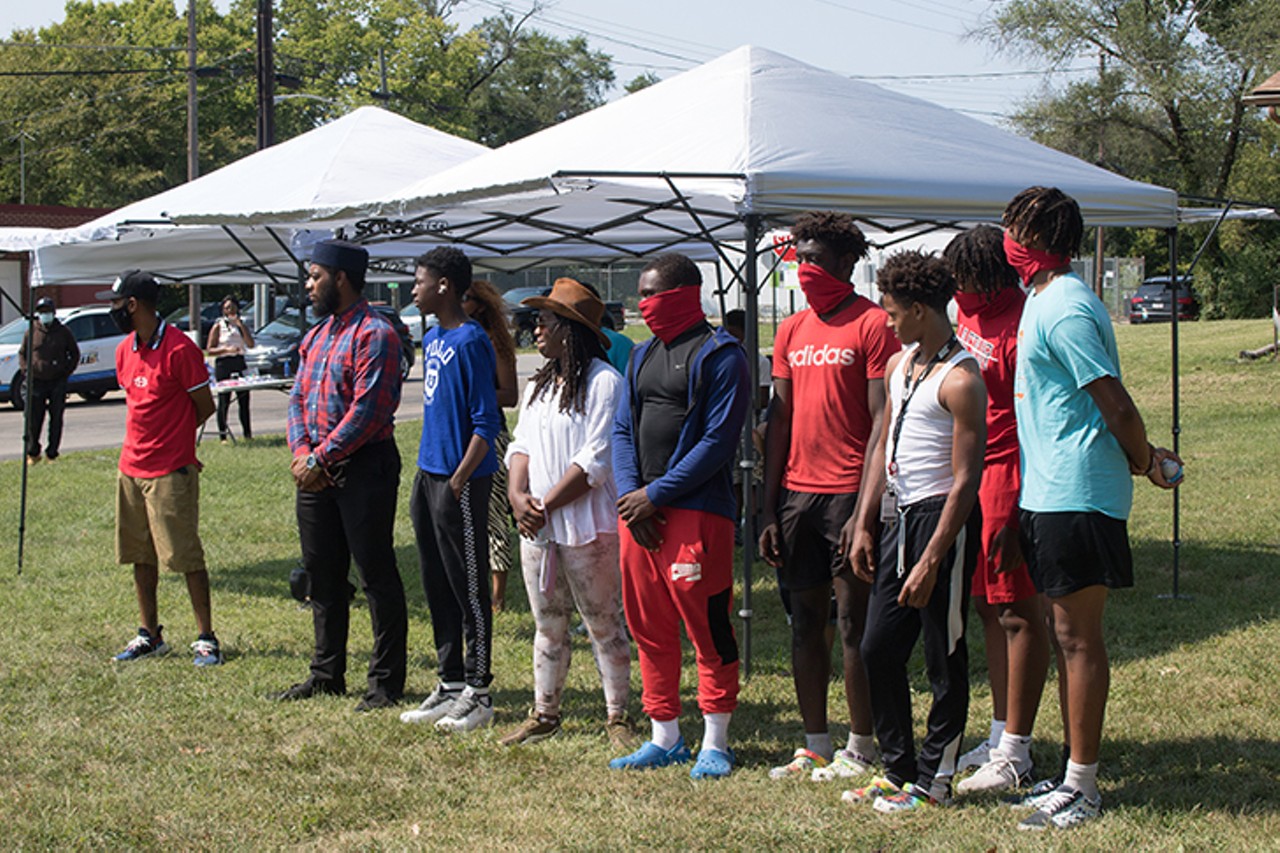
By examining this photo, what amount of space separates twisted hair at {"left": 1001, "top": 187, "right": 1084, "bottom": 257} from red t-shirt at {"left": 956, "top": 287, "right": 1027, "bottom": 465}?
Result: 58 centimetres

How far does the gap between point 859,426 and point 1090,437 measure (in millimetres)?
945

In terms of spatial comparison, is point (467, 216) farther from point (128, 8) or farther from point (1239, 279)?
point (128, 8)

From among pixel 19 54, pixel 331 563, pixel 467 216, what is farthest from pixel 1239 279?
pixel 19 54

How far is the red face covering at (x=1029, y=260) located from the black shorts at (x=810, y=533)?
1.01 meters

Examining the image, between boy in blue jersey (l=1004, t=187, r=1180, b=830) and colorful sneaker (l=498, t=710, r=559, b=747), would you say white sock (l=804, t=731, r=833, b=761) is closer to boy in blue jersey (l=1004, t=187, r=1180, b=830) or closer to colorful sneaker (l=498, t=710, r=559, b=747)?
boy in blue jersey (l=1004, t=187, r=1180, b=830)

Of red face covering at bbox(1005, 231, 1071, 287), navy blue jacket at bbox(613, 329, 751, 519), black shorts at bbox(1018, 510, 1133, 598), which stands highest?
red face covering at bbox(1005, 231, 1071, 287)

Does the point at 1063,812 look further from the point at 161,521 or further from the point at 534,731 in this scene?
the point at 161,521

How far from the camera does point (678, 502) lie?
16.5 ft

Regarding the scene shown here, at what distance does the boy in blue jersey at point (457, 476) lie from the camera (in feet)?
19.1

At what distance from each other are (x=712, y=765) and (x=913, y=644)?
99 cm

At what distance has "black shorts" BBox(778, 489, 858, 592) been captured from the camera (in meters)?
4.94

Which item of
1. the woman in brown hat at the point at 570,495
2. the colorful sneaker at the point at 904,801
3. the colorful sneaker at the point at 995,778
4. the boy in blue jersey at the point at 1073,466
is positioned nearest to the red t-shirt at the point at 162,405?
the woman in brown hat at the point at 570,495

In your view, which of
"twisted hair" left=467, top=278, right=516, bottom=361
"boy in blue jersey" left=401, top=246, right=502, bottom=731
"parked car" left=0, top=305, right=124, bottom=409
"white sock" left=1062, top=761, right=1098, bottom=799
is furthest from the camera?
"parked car" left=0, top=305, right=124, bottom=409

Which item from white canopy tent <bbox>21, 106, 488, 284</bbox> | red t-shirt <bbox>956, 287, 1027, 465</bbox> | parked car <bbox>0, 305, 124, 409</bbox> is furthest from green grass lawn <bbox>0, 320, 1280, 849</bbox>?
parked car <bbox>0, 305, 124, 409</bbox>
